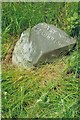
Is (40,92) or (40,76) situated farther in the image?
(40,76)

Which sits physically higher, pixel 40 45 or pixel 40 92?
pixel 40 45

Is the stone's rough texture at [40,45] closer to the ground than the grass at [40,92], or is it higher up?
higher up

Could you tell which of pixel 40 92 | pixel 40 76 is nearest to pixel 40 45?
pixel 40 76

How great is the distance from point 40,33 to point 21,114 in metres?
0.89

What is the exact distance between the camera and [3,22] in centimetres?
378

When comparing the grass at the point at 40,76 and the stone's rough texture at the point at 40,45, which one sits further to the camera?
the stone's rough texture at the point at 40,45

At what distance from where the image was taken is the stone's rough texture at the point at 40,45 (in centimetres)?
346

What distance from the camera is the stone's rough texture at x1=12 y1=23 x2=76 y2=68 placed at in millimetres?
3455

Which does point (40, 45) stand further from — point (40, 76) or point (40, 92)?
point (40, 92)

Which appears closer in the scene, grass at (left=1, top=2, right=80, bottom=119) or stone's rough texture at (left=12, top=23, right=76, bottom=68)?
grass at (left=1, top=2, right=80, bottom=119)

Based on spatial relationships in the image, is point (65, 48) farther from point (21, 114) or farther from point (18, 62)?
point (21, 114)

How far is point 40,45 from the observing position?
11.4ft

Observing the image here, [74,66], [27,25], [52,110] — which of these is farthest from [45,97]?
[27,25]

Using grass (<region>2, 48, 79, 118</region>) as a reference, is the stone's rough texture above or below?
above
